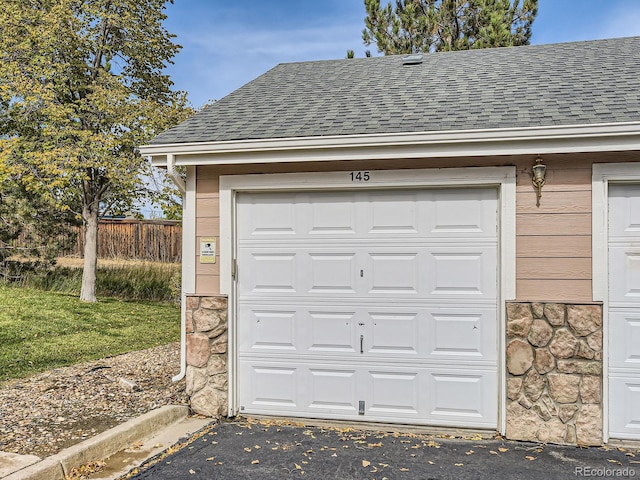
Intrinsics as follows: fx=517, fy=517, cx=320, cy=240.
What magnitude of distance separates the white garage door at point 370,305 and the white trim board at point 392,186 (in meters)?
0.10

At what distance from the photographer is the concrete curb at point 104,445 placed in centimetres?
343

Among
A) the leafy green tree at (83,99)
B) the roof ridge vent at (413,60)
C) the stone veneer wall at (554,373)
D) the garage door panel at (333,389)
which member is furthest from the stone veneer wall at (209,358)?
the leafy green tree at (83,99)

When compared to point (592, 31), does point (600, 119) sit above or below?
below

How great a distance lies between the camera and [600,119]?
13.8 feet

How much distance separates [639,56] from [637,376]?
12.0 feet

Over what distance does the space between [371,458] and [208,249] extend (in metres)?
2.40

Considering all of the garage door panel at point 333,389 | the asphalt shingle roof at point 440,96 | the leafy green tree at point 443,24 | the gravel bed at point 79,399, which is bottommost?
the gravel bed at point 79,399

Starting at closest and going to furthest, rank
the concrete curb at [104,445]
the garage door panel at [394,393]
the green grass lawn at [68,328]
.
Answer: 1. the concrete curb at [104,445]
2. the garage door panel at [394,393]
3. the green grass lawn at [68,328]

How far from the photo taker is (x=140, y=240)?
14586 mm

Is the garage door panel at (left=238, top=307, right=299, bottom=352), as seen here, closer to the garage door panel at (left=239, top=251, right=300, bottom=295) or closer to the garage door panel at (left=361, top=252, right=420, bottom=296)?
the garage door panel at (left=239, top=251, right=300, bottom=295)

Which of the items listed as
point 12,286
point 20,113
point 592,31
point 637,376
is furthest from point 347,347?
point 592,31

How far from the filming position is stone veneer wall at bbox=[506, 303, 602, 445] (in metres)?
4.26

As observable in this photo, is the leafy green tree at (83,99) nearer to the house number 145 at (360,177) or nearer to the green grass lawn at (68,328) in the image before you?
the green grass lawn at (68,328)

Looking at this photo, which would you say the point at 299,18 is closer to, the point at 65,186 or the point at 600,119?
the point at 65,186
